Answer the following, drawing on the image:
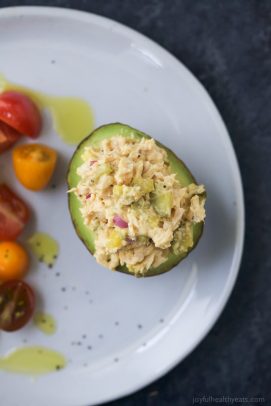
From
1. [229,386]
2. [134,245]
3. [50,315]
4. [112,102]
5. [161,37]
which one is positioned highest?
[161,37]

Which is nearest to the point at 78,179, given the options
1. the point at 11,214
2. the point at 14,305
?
the point at 11,214

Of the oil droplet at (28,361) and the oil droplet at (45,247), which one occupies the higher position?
the oil droplet at (45,247)

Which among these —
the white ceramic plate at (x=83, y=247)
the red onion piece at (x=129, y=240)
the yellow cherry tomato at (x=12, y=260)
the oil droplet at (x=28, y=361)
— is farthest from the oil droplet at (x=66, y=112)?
the oil droplet at (x=28, y=361)

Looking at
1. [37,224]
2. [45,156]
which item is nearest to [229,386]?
[37,224]

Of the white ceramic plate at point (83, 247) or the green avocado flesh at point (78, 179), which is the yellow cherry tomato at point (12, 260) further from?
the green avocado flesh at point (78, 179)

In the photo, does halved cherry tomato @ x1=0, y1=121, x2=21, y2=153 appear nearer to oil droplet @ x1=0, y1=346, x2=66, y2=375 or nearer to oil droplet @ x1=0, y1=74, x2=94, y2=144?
oil droplet @ x1=0, y1=74, x2=94, y2=144

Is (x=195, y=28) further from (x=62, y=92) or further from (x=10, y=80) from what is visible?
(x=10, y=80)

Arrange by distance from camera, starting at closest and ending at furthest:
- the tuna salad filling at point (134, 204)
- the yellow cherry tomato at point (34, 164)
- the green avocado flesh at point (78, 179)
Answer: the tuna salad filling at point (134, 204), the green avocado flesh at point (78, 179), the yellow cherry tomato at point (34, 164)
